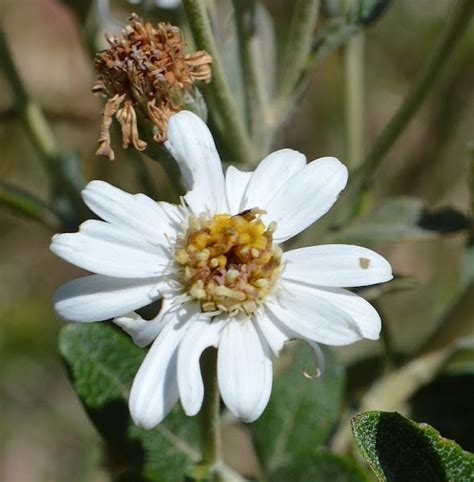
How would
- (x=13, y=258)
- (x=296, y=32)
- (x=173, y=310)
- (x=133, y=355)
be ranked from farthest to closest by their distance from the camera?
(x=13, y=258) < (x=296, y=32) < (x=133, y=355) < (x=173, y=310)

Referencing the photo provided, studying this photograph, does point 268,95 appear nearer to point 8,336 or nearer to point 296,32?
point 296,32

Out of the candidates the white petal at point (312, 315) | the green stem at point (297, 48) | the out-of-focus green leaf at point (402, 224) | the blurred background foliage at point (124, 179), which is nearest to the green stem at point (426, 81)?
the out-of-focus green leaf at point (402, 224)

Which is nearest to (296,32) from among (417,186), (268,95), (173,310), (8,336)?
(268,95)

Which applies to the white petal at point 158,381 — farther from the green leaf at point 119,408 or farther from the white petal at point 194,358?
the green leaf at point 119,408

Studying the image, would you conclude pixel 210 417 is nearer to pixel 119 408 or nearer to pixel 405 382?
pixel 119 408

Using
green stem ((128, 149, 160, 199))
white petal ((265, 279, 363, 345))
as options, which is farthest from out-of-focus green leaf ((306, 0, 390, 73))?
white petal ((265, 279, 363, 345))
